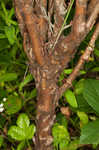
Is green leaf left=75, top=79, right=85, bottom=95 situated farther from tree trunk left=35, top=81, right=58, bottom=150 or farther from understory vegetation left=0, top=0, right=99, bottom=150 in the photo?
tree trunk left=35, top=81, right=58, bottom=150

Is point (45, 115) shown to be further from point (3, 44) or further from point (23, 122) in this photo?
point (3, 44)

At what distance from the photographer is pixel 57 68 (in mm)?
708

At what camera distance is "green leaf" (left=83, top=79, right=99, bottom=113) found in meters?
0.80

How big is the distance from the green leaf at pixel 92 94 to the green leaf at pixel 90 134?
72 mm

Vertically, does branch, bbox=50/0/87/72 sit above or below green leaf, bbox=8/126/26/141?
above

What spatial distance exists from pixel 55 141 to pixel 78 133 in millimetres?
173

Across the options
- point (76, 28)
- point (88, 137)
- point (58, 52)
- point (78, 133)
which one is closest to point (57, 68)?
point (58, 52)

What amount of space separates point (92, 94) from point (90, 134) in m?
0.16

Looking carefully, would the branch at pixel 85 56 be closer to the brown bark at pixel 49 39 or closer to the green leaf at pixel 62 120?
the brown bark at pixel 49 39

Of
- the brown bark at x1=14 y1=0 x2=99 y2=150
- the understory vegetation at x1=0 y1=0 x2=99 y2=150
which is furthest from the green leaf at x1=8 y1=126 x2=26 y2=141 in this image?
the brown bark at x1=14 y1=0 x2=99 y2=150

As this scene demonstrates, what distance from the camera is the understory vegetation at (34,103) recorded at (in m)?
0.82

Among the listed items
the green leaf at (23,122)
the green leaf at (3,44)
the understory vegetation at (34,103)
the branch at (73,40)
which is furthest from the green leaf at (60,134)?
the green leaf at (3,44)

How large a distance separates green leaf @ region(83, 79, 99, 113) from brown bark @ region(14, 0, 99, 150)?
0.11 metres

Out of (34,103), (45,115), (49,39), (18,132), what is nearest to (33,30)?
(49,39)
